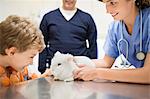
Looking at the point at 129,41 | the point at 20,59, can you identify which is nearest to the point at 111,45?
the point at 129,41

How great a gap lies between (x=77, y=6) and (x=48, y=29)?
1.26 ft

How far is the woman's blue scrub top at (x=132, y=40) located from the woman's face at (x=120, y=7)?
5cm

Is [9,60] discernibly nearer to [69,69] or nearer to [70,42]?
[69,69]

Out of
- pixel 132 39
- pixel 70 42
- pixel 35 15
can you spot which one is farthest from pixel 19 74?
pixel 35 15

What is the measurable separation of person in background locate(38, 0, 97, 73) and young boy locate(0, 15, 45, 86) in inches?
35.1

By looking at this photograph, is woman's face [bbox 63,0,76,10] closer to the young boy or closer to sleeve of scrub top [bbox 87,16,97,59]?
sleeve of scrub top [bbox 87,16,97,59]

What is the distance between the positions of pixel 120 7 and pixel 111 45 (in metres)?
0.23

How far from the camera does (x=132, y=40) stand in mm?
1058

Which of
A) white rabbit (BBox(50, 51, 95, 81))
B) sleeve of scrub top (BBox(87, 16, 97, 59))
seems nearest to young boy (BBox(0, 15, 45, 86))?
white rabbit (BBox(50, 51, 95, 81))

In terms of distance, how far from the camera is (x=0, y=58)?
1043 mm

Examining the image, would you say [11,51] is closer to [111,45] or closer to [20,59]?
[20,59]

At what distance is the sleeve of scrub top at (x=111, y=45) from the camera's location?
1.16 metres

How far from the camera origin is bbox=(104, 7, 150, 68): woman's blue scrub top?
1.00 m

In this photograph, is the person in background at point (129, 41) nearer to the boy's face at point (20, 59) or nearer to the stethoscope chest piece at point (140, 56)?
the stethoscope chest piece at point (140, 56)
